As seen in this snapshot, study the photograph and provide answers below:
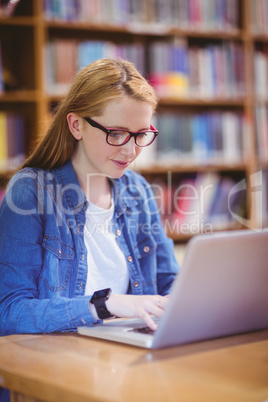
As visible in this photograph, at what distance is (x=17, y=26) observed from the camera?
114 inches

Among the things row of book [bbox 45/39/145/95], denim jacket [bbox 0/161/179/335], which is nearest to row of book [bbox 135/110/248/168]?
row of book [bbox 45/39/145/95]

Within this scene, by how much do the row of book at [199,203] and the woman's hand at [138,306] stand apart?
1.97 m

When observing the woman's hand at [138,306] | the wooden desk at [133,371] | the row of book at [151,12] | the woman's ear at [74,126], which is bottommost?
the wooden desk at [133,371]

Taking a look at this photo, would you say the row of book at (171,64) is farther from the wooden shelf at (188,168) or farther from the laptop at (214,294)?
the laptop at (214,294)

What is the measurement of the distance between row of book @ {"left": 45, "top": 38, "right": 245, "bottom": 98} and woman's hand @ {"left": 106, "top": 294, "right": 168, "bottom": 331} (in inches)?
73.4

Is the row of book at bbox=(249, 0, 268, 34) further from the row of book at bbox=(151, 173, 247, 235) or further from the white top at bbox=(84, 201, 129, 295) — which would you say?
the white top at bbox=(84, 201, 129, 295)

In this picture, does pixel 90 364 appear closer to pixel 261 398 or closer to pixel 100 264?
pixel 261 398

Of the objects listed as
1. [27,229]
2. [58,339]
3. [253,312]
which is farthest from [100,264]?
[253,312]

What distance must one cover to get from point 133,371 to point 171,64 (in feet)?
8.02

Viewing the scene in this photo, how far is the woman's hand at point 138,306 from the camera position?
1145mm

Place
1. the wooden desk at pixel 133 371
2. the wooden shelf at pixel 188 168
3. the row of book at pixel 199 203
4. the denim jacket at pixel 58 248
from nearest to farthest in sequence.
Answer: the wooden desk at pixel 133 371 < the denim jacket at pixel 58 248 < the wooden shelf at pixel 188 168 < the row of book at pixel 199 203

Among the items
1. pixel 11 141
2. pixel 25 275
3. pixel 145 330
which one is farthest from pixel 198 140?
pixel 145 330

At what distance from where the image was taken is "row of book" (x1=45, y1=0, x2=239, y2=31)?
284 cm

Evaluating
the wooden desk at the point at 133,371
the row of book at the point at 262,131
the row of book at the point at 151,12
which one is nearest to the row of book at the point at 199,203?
the row of book at the point at 262,131
